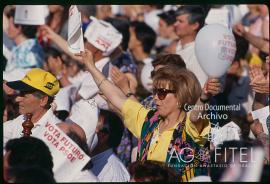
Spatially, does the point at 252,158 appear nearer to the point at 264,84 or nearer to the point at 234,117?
the point at 264,84

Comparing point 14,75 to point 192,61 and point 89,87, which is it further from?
point 192,61

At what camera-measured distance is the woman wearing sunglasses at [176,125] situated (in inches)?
231

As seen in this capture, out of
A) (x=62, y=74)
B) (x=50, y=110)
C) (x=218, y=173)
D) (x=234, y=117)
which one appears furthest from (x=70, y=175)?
(x=62, y=74)

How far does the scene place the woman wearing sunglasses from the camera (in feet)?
19.2

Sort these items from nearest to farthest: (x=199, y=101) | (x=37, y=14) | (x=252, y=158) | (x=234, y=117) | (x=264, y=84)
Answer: (x=252, y=158)
(x=199, y=101)
(x=264, y=84)
(x=234, y=117)
(x=37, y=14)

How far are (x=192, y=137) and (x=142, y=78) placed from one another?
9.04ft

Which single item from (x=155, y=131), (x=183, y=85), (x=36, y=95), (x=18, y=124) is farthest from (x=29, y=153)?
(x=36, y=95)

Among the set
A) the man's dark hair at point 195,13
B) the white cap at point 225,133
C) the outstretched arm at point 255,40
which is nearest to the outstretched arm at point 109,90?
the white cap at point 225,133

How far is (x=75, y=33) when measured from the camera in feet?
21.7

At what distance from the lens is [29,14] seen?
8.96 metres

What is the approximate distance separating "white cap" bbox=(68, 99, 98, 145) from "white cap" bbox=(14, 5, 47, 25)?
1.63m

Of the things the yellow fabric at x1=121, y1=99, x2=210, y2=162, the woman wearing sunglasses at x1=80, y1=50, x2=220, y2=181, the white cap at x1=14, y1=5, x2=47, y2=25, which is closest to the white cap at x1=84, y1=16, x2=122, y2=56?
the white cap at x1=14, y1=5, x2=47, y2=25

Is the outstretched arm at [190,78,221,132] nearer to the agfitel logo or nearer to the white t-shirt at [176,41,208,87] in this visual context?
the agfitel logo

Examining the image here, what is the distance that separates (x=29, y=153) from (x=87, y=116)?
1904 mm
